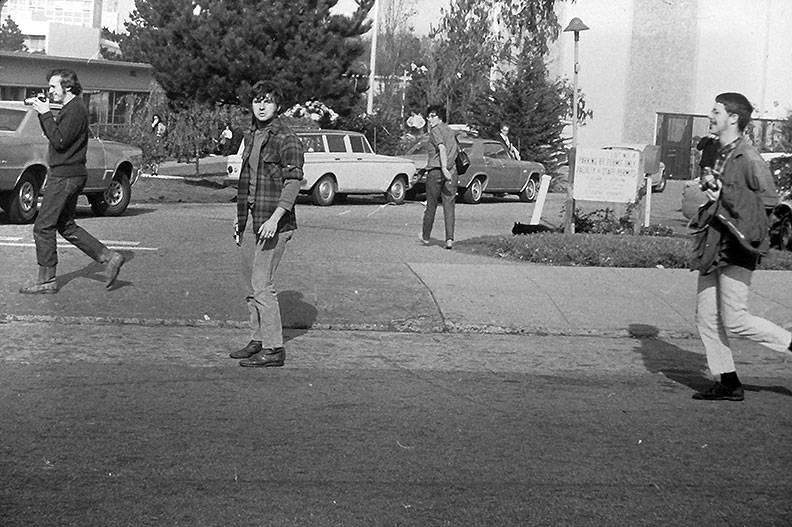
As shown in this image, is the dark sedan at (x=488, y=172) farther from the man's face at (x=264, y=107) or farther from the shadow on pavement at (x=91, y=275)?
the man's face at (x=264, y=107)

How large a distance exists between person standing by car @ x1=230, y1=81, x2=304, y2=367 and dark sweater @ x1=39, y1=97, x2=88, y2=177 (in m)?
2.63

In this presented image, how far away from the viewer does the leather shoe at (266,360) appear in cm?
819

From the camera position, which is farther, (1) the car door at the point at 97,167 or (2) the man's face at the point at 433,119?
(1) the car door at the point at 97,167

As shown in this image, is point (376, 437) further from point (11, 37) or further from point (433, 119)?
point (11, 37)

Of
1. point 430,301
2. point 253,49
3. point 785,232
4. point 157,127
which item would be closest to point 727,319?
point 430,301

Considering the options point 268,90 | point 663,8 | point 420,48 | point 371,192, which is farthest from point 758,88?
point 268,90

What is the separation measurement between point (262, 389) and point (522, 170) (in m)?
20.5

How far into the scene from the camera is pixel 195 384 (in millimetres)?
7605

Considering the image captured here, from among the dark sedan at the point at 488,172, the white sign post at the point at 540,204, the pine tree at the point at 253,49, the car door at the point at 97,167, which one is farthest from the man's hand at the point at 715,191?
the pine tree at the point at 253,49

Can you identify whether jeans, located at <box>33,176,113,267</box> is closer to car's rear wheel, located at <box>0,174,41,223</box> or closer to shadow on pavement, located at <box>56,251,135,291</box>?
shadow on pavement, located at <box>56,251,135,291</box>

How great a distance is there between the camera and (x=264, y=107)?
7941 millimetres

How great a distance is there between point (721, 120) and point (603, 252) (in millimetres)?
6091

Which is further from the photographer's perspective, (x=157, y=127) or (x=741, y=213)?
(x=157, y=127)

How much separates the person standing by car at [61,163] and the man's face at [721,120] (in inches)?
213
